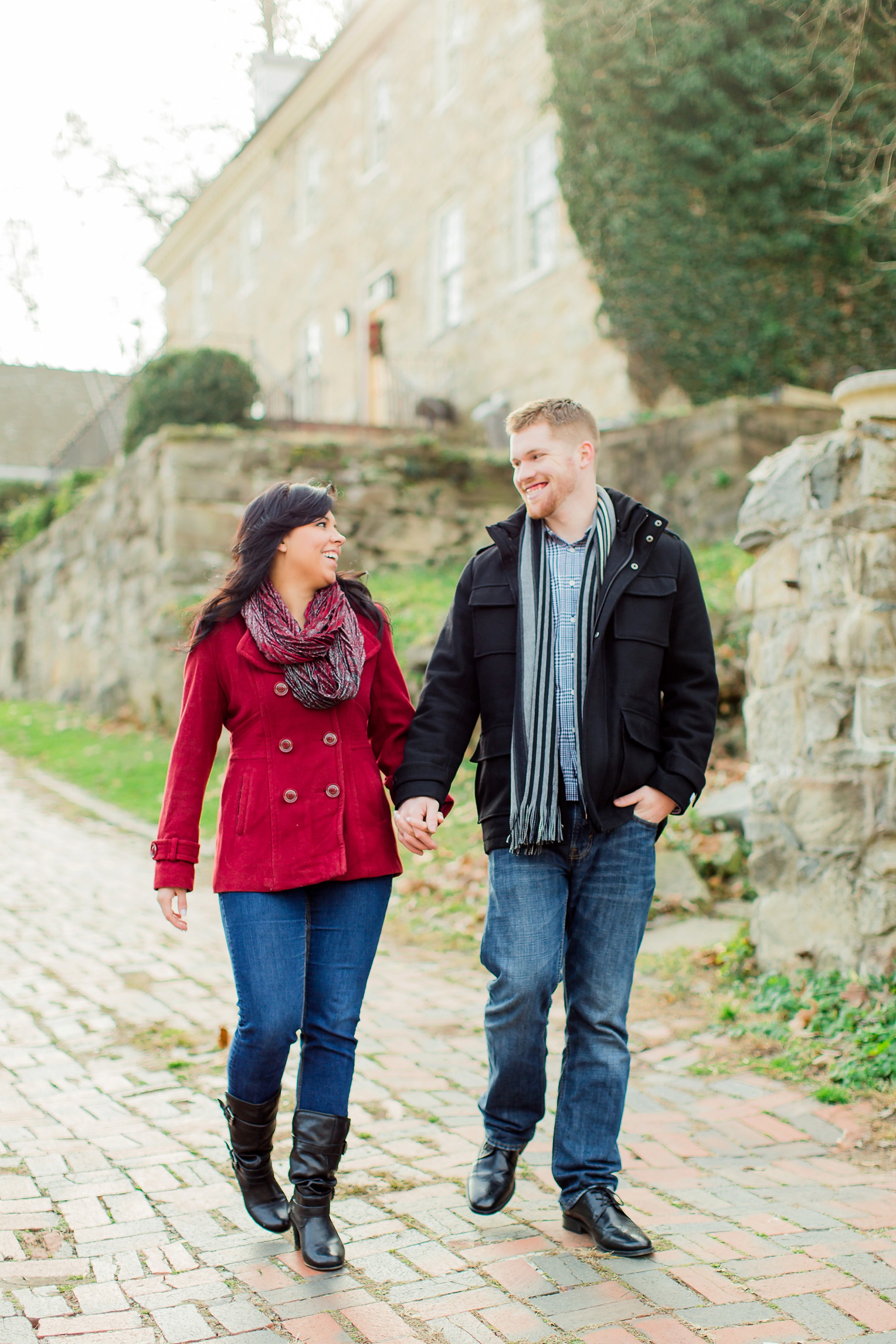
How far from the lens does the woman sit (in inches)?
Result: 107

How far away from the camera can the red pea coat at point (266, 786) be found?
107 inches

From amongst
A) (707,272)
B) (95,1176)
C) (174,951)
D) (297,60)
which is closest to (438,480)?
(707,272)

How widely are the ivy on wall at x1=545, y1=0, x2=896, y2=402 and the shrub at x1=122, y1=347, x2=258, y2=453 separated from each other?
4142mm

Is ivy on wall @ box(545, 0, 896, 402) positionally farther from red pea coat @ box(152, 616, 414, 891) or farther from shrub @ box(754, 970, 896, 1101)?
red pea coat @ box(152, 616, 414, 891)

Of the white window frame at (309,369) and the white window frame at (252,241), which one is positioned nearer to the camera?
the white window frame at (309,369)

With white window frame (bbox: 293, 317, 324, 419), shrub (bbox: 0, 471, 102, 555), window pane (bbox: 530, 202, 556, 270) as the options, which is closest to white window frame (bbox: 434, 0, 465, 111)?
window pane (bbox: 530, 202, 556, 270)

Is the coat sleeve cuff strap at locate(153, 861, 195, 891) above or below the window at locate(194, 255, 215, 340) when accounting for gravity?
below

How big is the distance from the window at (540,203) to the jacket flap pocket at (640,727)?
12092 mm

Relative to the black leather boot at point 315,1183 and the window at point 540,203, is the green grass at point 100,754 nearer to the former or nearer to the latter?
the black leather boot at point 315,1183

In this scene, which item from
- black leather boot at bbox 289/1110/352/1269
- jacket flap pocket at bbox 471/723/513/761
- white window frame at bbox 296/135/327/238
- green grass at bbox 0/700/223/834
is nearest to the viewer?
black leather boot at bbox 289/1110/352/1269

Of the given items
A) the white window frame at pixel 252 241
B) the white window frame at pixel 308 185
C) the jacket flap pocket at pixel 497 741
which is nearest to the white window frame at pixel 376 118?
the white window frame at pixel 308 185

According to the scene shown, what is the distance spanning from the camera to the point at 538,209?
14.5 metres

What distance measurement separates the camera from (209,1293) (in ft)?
8.51

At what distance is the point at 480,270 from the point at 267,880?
46.3 feet
